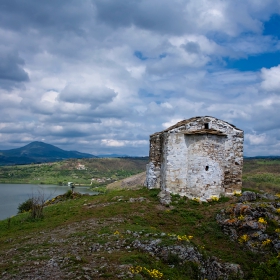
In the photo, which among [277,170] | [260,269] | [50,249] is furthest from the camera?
[277,170]

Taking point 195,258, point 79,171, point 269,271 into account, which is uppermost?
point 195,258

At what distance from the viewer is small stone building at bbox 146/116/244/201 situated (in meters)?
18.1

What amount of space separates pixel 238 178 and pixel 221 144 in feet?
10.2

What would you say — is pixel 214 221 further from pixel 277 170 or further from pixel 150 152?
pixel 277 170

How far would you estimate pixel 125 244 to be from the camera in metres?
10.3

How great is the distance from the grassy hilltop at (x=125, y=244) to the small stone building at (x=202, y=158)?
107 centimetres

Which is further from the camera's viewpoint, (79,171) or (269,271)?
(79,171)

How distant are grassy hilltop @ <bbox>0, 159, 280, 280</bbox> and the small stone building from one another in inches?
42.1

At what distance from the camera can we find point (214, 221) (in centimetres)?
1429

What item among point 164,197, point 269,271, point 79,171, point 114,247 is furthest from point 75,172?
point 269,271

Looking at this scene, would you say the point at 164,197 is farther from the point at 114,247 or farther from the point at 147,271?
the point at 147,271

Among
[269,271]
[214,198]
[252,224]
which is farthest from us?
[214,198]

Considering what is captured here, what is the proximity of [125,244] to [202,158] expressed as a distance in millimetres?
9455

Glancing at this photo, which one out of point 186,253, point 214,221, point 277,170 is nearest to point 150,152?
point 214,221
